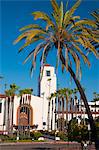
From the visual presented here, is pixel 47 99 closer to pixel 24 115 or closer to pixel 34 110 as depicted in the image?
pixel 34 110

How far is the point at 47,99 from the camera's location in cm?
10512

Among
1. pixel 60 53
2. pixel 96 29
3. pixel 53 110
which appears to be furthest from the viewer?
pixel 53 110

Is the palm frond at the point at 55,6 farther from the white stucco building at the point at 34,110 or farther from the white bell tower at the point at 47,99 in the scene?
the white bell tower at the point at 47,99

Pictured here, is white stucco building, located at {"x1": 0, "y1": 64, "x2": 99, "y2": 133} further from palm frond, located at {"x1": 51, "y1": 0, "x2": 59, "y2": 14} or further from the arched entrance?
palm frond, located at {"x1": 51, "y1": 0, "x2": 59, "y2": 14}

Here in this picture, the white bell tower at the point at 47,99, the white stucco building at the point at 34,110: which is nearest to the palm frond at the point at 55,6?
the white stucco building at the point at 34,110

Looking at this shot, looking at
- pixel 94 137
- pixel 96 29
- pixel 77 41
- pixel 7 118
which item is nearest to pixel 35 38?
pixel 77 41

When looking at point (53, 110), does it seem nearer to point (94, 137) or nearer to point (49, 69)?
point (49, 69)

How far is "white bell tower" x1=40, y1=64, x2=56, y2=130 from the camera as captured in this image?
335 ft

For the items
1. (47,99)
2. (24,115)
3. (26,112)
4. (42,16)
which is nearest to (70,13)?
Result: (42,16)

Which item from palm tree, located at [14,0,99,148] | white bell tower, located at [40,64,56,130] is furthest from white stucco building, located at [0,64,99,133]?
palm tree, located at [14,0,99,148]

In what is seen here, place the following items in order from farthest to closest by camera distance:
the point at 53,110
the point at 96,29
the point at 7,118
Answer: the point at 53,110 → the point at 7,118 → the point at 96,29

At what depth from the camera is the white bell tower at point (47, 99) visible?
102 metres

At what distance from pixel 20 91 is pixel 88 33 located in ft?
239

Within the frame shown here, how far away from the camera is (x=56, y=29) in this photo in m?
26.7
